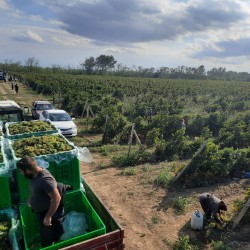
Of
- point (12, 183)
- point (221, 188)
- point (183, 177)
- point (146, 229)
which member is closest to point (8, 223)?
point (12, 183)

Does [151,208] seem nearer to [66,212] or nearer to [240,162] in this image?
[66,212]

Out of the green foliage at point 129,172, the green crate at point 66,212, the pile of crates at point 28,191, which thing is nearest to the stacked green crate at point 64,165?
the pile of crates at point 28,191

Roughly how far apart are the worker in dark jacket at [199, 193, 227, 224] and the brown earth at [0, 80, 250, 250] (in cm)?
31

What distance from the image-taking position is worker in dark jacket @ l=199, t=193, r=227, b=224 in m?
6.19

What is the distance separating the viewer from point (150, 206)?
23.9 feet

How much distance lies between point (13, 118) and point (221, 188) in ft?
26.6

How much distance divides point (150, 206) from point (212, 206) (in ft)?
5.64

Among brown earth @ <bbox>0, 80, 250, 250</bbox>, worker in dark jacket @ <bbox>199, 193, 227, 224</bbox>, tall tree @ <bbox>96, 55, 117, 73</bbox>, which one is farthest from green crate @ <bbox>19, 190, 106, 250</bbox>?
tall tree @ <bbox>96, 55, 117, 73</bbox>

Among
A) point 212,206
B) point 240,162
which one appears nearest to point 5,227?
point 212,206

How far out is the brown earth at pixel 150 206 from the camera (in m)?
5.91

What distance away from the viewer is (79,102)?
20297 millimetres

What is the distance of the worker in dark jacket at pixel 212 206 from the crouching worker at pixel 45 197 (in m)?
3.67

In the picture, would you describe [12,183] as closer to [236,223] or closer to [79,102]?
[236,223]

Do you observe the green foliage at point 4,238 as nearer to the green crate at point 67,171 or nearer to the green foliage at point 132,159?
the green crate at point 67,171
